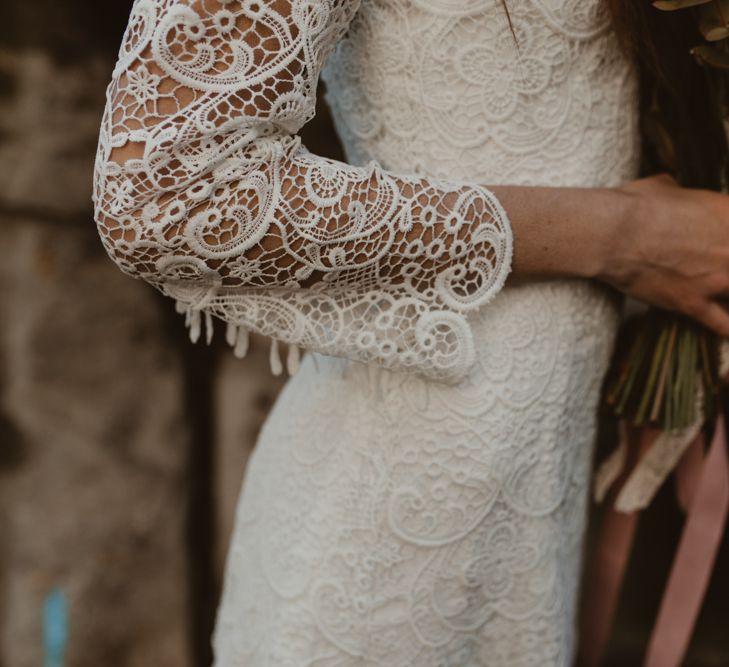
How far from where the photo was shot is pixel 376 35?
3.03 feet

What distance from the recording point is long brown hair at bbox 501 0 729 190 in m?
0.93

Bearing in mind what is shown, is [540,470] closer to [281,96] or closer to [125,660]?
[281,96]

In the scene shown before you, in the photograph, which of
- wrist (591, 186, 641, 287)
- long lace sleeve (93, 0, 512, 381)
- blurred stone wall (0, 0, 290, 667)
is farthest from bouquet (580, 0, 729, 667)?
blurred stone wall (0, 0, 290, 667)

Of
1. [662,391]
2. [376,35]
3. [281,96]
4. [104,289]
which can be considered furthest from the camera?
[104,289]

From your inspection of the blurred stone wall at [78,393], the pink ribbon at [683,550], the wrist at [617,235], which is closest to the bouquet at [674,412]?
the pink ribbon at [683,550]

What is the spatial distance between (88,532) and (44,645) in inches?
12.1

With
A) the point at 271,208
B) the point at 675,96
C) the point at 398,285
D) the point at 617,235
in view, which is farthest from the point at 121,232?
the point at 675,96

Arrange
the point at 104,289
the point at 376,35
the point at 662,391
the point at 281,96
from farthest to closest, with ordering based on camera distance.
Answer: the point at 104,289, the point at 662,391, the point at 376,35, the point at 281,96

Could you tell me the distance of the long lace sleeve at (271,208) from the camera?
2.50ft

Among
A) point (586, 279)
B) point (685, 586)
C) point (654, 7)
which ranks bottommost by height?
point (685, 586)

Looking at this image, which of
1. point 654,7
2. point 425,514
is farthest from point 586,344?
point 654,7

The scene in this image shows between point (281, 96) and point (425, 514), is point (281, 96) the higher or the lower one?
the higher one

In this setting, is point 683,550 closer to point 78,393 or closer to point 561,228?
point 561,228

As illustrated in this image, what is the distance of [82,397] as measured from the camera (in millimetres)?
2082
